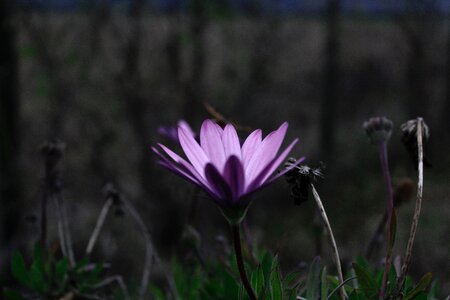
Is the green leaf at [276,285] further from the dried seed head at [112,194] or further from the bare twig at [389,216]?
the dried seed head at [112,194]

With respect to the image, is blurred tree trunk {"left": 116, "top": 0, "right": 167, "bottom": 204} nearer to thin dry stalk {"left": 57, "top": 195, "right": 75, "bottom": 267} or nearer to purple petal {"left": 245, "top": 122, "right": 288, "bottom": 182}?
thin dry stalk {"left": 57, "top": 195, "right": 75, "bottom": 267}

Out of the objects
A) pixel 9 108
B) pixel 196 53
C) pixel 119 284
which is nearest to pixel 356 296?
pixel 119 284

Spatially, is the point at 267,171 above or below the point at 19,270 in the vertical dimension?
above

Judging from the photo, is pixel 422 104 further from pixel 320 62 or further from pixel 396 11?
pixel 320 62

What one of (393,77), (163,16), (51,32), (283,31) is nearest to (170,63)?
(163,16)

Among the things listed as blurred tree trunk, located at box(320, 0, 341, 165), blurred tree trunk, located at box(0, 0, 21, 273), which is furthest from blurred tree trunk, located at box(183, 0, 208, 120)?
blurred tree trunk, located at box(320, 0, 341, 165)

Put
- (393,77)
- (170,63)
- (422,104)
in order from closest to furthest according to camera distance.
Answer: (170,63) → (422,104) → (393,77)

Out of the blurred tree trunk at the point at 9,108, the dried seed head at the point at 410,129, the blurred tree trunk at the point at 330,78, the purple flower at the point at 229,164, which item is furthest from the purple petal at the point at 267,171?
the blurred tree trunk at the point at 330,78

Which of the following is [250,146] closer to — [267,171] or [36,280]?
[267,171]
